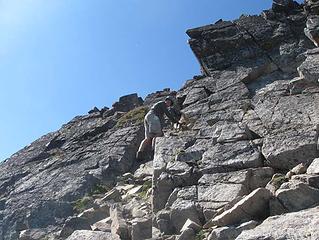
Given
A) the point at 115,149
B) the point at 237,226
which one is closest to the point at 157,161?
the point at 237,226

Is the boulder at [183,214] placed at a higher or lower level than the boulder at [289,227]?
higher

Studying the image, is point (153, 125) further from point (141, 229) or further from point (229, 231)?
point (229, 231)

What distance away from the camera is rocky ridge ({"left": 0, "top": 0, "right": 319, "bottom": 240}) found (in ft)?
34.0

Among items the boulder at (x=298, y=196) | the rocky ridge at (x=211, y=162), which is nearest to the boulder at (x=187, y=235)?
the rocky ridge at (x=211, y=162)

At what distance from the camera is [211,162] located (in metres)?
13.6

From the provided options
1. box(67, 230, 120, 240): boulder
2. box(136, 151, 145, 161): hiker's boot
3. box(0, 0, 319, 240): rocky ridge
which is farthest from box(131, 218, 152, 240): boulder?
box(136, 151, 145, 161): hiker's boot

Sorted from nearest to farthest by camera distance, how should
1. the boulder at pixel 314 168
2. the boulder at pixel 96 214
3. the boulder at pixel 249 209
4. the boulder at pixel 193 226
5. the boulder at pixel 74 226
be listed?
the boulder at pixel 249 209, the boulder at pixel 314 168, the boulder at pixel 193 226, the boulder at pixel 74 226, the boulder at pixel 96 214

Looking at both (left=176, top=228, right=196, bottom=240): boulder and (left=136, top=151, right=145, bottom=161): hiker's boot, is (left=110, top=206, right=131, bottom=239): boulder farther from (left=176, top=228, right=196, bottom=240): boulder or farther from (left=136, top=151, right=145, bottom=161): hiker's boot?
(left=136, top=151, right=145, bottom=161): hiker's boot

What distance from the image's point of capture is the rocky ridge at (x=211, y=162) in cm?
1037

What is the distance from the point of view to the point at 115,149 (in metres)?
→ 22.3

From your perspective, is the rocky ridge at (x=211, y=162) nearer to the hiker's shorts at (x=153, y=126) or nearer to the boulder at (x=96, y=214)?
the boulder at (x=96, y=214)

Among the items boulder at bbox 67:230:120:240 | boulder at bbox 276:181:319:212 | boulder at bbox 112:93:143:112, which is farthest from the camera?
boulder at bbox 112:93:143:112

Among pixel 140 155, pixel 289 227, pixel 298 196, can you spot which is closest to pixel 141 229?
pixel 298 196

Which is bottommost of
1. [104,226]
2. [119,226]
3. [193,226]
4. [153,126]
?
[193,226]
